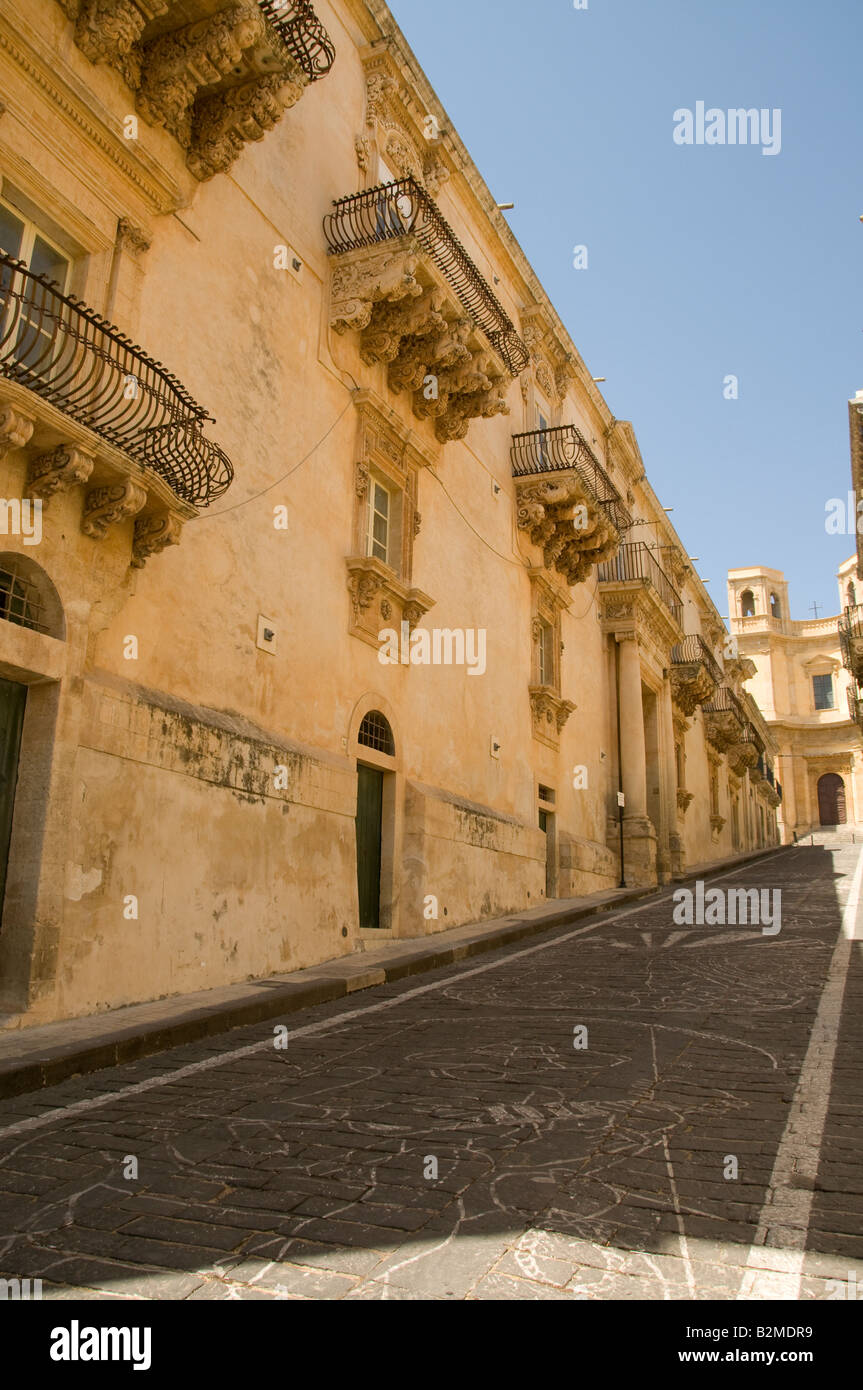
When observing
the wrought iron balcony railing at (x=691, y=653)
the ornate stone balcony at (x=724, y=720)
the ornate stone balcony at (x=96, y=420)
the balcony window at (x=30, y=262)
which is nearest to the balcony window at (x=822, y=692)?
the ornate stone balcony at (x=724, y=720)

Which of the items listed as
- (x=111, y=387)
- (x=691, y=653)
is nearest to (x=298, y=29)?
(x=111, y=387)

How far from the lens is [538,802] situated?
19.2 metres

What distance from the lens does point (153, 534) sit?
8133mm

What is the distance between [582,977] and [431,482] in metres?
8.35

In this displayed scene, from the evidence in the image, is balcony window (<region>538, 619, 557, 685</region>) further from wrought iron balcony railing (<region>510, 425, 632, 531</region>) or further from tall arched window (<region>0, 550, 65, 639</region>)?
tall arched window (<region>0, 550, 65, 639</region>)

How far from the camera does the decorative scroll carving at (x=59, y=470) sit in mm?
7105

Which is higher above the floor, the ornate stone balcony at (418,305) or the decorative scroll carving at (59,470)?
the ornate stone balcony at (418,305)

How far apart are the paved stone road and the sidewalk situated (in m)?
0.18

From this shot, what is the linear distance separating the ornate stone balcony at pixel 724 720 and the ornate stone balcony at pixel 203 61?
31.5 m

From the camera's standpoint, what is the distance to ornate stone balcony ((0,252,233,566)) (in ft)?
22.1

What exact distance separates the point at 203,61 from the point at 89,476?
4383 mm

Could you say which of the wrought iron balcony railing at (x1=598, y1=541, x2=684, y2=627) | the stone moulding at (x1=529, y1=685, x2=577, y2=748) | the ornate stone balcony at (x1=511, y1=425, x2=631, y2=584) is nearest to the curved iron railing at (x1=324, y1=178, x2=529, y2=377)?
the ornate stone balcony at (x1=511, y1=425, x2=631, y2=584)

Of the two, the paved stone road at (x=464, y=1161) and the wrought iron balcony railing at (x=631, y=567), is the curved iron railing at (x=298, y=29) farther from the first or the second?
the wrought iron balcony railing at (x=631, y=567)
